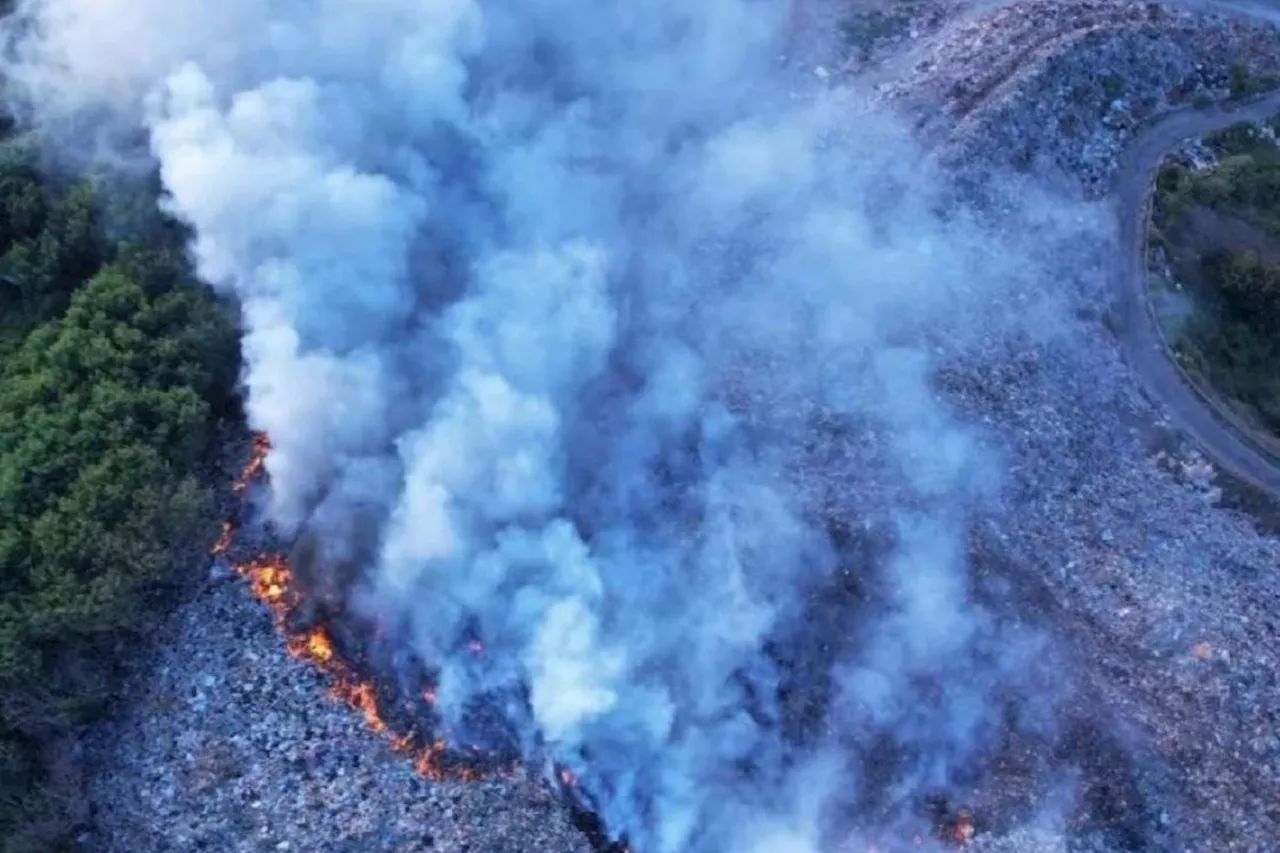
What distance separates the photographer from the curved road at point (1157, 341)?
42.7 meters

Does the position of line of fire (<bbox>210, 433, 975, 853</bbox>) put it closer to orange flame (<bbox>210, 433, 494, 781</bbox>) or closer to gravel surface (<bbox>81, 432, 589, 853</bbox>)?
orange flame (<bbox>210, 433, 494, 781</bbox>)

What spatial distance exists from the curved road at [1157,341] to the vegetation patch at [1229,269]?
747 millimetres

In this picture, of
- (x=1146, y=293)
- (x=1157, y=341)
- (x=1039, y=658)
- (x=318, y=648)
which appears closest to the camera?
(x=318, y=648)

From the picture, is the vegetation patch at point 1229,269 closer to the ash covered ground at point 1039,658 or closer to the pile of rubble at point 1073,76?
the ash covered ground at point 1039,658

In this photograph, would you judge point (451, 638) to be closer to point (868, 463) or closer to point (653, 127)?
point (868, 463)

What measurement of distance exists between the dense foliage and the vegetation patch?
3319 centimetres

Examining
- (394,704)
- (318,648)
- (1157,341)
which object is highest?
(1157,341)

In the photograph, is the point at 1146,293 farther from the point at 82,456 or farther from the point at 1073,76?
the point at 82,456

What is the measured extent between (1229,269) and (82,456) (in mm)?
39396

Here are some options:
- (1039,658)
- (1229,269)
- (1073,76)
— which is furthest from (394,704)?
(1073,76)

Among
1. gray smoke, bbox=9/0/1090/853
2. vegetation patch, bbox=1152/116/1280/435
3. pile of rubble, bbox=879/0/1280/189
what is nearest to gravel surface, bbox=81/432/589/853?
gray smoke, bbox=9/0/1090/853

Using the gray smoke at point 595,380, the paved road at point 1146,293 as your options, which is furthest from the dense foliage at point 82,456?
the paved road at point 1146,293

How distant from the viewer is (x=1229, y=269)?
1832 inches

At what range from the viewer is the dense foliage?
32719 mm
